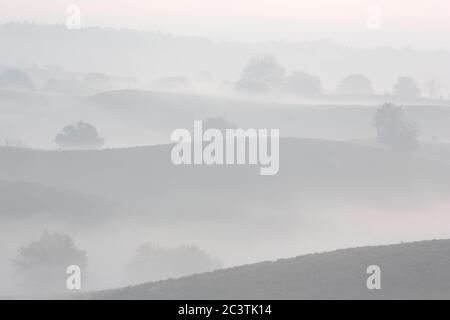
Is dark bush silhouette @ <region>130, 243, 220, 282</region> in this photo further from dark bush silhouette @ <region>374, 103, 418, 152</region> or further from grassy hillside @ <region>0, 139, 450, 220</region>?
dark bush silhouette @ <region>374, 103, 418, 152</region>

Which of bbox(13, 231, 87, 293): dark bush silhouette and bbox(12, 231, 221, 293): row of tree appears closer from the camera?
bbox(13, 231, 87, 293): dark bush silhouette

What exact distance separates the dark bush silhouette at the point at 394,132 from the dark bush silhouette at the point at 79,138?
53.8m

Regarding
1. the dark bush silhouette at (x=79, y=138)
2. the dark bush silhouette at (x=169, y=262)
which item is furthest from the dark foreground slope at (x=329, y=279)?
the dark bush silhouette at (x=79, y=138)

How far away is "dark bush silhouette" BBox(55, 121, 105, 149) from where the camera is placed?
17550 centimetres

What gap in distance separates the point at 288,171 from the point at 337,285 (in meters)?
84.1

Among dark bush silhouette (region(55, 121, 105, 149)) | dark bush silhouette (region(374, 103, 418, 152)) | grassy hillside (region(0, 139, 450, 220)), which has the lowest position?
grassy hillside (region(0, 139, 450, 220))

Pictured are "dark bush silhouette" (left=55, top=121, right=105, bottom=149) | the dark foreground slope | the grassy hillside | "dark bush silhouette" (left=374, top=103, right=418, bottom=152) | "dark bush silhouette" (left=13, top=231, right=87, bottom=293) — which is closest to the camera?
the dark foreground slope

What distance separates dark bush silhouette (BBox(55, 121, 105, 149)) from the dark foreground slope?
→ 122254 mm

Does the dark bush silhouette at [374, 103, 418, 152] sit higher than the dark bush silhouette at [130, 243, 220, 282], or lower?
higher

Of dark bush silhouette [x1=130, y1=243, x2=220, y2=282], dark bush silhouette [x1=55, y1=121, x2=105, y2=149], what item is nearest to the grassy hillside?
dark bush silhouette [x1=130, y1=243, x2=220, y2=282]

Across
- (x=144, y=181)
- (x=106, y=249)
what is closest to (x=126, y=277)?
(x=106, y=249)

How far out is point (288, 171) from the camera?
435 feet

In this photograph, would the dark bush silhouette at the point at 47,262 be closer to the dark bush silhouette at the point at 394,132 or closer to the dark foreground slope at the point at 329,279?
the dark foreground slope at the point at 329,279
